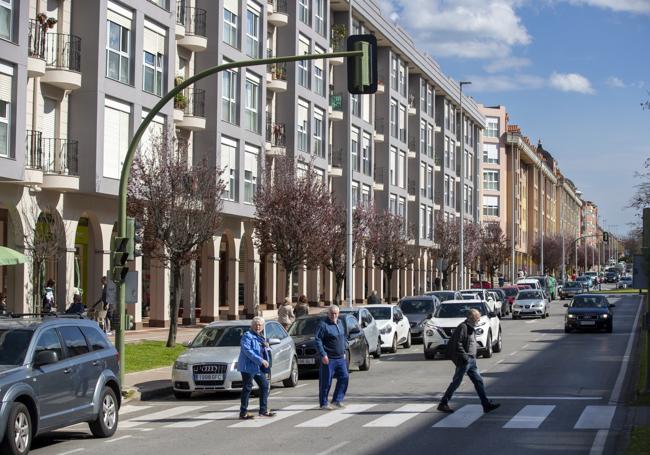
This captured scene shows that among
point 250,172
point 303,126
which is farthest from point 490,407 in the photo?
point 303,126

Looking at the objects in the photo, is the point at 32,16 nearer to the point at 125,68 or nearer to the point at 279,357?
the point at 125,68

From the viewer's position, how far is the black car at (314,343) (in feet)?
82.0

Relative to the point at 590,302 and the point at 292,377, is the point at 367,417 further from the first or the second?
the point at 590,302

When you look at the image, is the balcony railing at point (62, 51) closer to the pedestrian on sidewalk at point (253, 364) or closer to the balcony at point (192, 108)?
the balcony at point (192, 108)

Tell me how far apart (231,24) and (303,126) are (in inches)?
388

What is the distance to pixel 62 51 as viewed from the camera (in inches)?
1286

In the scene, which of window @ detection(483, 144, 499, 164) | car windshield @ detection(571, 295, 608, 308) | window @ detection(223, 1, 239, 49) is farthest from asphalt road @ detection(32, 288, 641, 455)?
window @ detection(483, 144, 499, 164)

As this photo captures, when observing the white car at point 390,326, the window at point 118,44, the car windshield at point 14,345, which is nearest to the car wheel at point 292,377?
the white car at point 390,326

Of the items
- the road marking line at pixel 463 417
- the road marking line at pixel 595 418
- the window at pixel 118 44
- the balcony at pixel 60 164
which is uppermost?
the window at pixel 118 44

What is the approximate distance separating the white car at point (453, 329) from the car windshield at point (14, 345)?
1736 cm

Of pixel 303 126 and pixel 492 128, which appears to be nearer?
pixel 303 126

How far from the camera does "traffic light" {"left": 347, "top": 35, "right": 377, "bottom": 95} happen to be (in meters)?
18.6

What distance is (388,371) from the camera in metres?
26.7

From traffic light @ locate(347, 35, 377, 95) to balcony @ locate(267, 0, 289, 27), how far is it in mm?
32009
